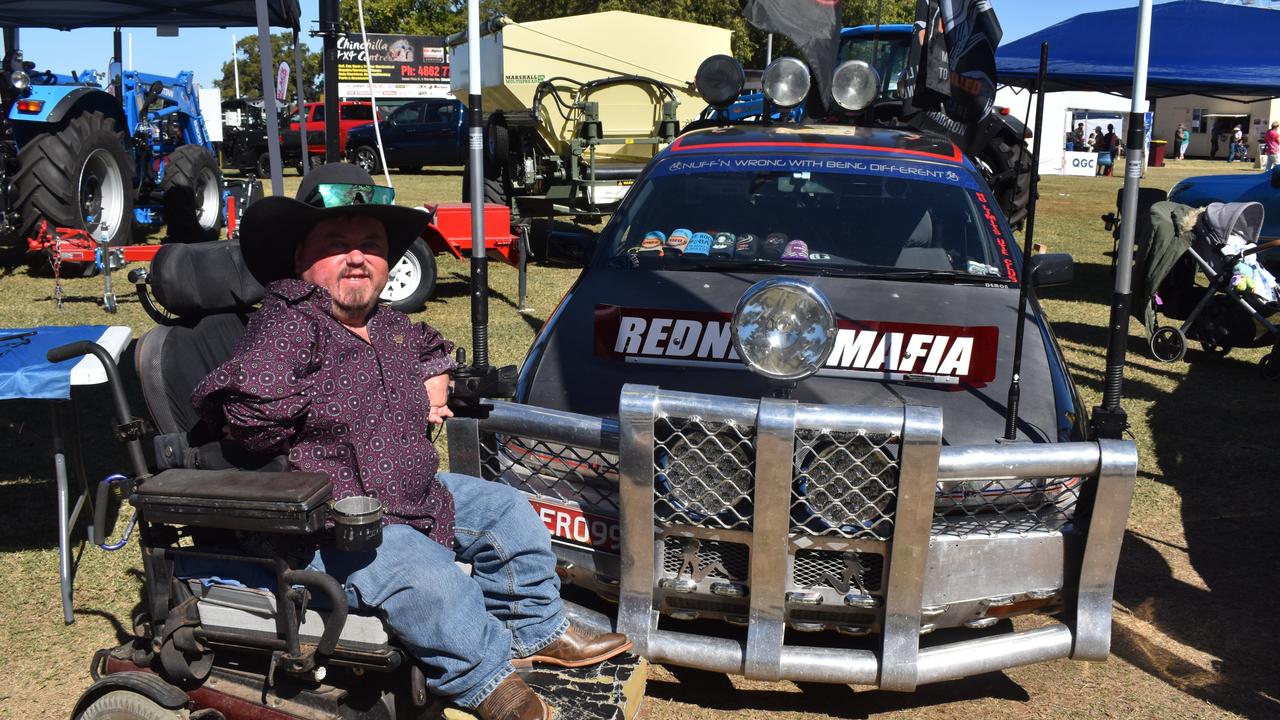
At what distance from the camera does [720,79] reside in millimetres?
6164

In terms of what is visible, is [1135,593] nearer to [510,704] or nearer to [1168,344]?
[510,704]

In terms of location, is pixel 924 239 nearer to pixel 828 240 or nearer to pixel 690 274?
pixel 828 240

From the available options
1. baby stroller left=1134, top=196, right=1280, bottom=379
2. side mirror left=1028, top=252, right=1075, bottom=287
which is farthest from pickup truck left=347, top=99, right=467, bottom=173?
side mirror left=1028, top=252, right=1075, bottom=287

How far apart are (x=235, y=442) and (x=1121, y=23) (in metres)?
13.7

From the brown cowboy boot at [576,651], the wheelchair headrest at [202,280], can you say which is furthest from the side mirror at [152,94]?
the brown cowboy boot at [576,651]

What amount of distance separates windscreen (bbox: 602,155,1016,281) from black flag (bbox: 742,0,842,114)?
2355 millimetres

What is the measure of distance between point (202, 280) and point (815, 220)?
2.47m

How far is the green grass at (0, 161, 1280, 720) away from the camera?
3506mm

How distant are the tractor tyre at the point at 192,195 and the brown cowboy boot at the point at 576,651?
32.7ft

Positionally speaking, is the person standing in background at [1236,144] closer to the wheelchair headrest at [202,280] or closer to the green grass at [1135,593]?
the green grass at [1135,593]

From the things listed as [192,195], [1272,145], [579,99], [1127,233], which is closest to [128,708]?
[1127,233]

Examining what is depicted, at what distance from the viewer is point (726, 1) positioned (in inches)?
1348

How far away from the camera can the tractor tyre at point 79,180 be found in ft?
33.5

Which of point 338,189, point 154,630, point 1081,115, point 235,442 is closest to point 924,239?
point 338,189
